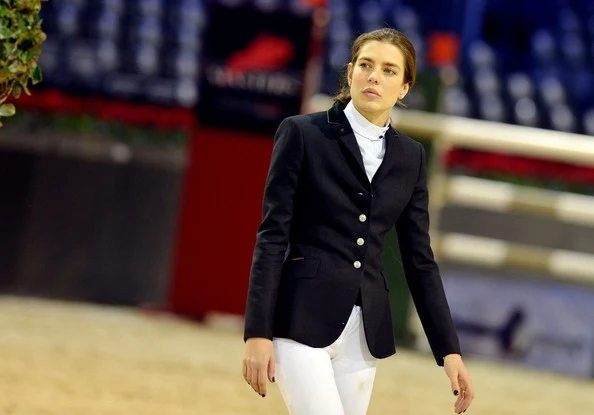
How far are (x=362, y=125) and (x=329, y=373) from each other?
1.31 feet

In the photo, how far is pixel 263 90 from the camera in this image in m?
6.68

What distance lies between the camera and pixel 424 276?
202cm

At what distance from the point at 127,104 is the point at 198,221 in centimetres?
163

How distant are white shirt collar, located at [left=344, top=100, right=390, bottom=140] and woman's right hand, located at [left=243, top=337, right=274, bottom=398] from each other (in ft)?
1.25

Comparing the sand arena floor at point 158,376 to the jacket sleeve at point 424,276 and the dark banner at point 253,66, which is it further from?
the jacket sleeve at point 424,276

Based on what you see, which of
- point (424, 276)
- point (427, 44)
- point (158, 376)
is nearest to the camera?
point (424, 276)

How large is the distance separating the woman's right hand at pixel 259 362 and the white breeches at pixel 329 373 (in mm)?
45

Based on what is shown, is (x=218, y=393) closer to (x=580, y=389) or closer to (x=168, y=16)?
(x=580, y=389)

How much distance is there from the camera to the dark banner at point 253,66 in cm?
666

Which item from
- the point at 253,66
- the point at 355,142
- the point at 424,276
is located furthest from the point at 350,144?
the point at 253,66

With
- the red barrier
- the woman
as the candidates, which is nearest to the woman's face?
the woman

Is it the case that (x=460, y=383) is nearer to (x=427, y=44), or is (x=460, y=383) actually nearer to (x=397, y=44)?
(x=397, y=44)

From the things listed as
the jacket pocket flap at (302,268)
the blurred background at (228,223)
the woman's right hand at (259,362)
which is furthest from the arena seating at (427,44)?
the woman's right hand at (259,362)

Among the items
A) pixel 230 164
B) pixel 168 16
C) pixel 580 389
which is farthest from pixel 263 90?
pixel 168 16
